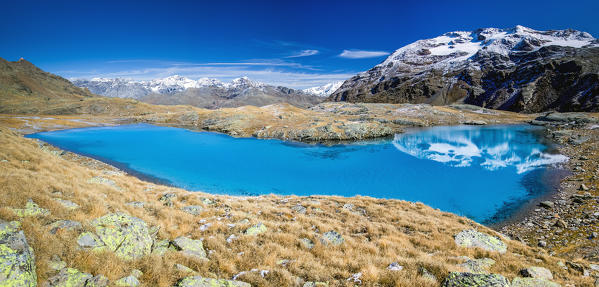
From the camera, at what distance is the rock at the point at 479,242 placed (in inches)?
439

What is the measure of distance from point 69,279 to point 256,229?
6641mm

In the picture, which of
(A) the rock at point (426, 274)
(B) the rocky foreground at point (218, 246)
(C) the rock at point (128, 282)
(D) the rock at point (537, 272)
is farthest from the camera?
(D) the rock at point (537, 272)

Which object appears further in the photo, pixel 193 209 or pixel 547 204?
pixel 547 204

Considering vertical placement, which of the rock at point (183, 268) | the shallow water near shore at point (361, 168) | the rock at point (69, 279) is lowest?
the shallow water near shore at point (361, 168)

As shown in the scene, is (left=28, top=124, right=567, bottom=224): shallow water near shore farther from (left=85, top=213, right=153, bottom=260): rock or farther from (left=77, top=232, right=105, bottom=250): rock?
(left=77, top=232, right=105, bottom=250): rock

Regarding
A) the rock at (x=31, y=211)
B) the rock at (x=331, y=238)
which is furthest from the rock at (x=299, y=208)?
the rock at (x=31, y=211)

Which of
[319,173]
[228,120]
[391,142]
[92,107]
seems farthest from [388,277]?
[92,107]

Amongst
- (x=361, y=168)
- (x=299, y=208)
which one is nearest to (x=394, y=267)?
(x=299, y=208)

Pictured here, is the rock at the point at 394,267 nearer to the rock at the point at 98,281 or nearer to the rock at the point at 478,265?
the rock at the point at 478,265

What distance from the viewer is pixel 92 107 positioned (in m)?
122

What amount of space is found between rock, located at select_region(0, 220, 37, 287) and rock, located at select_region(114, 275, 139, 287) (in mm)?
1549

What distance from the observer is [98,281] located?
5.76 meters

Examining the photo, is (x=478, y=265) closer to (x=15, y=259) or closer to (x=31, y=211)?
(x=15, y=259)

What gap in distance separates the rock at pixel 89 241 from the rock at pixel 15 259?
3.78 feet
